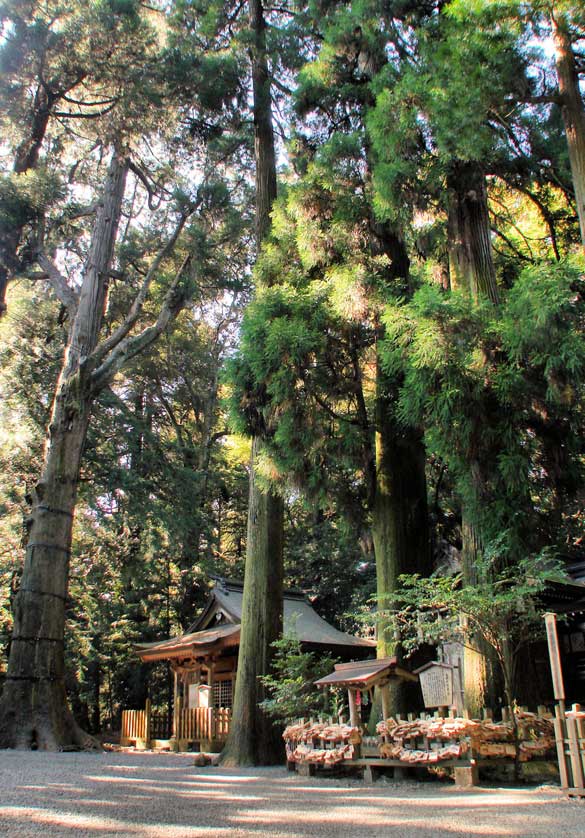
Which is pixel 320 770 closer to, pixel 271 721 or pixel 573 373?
pixel 271 721

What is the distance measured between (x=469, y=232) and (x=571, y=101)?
1937 mm

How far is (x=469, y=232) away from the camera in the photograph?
8.49m

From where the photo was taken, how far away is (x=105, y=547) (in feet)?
61.9

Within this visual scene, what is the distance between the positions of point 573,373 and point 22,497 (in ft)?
45.2

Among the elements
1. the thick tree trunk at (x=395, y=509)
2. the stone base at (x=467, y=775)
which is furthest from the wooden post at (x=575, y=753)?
the thick tree trunk at (x=395, y=509)

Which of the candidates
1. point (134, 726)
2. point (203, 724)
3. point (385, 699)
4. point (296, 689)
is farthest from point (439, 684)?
point (134, 726)

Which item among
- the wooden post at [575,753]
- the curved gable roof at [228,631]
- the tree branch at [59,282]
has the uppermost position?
the tree branch at [59,282]

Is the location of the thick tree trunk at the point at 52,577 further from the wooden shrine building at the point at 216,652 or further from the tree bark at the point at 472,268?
the tree bark at the point at 472,268

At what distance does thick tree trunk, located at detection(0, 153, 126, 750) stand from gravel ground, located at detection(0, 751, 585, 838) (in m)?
3.22

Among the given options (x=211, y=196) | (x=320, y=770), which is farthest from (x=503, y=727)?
(x=211, y=196)

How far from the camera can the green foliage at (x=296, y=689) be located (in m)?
8.39

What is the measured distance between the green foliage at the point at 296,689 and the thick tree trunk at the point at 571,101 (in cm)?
631

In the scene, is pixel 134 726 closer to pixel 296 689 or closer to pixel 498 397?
pixel 296 689

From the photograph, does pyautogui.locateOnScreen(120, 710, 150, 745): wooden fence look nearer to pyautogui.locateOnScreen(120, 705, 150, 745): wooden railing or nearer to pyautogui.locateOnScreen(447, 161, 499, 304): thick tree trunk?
pyautogui.locateOnScreen(120, 705, 150, 745): wooden railing
